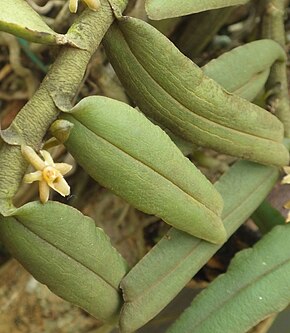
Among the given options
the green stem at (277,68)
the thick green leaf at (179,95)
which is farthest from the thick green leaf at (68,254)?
the green stem at (277,68)

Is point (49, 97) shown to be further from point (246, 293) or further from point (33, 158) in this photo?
point (246, 293)

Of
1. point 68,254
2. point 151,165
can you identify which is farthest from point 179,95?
point 68,254

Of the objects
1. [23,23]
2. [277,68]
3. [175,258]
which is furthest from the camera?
[277,68]

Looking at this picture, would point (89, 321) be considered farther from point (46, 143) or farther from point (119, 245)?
point (46, 143)

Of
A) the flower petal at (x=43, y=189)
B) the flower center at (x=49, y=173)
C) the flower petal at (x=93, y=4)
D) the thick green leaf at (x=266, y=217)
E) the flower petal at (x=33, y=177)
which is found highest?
the flower petal at (x=93, y=4)

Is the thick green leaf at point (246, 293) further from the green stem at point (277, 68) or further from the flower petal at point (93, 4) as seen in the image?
the flower petal at point (93, 4)

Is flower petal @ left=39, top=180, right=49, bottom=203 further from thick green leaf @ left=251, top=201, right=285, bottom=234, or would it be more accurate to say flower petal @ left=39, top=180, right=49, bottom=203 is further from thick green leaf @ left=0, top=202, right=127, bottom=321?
thick green leaf @ left=251, top=201, right=285, bottom=234
